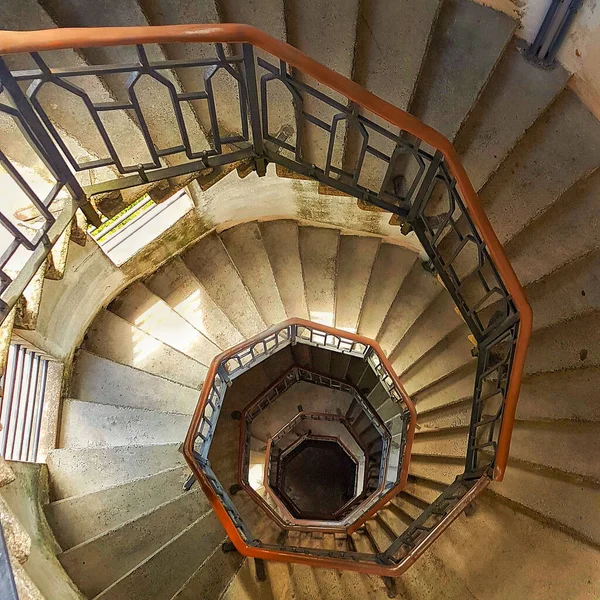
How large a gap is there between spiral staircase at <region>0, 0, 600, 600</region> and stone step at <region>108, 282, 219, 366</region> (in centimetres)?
3

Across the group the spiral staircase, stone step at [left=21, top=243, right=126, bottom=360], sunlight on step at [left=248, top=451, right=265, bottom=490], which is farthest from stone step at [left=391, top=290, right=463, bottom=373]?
sunlight on step at [left=248, top=451, right=265, bottom=490]

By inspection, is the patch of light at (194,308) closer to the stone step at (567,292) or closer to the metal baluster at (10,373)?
the metal baluster at (10,373)

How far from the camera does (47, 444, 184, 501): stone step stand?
5105 mm

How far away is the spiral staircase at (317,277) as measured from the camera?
3.48 metres

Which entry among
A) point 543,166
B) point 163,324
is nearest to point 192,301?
point 163,324

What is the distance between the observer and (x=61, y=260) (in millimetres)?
3713

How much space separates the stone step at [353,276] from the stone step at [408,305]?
425 millimetres

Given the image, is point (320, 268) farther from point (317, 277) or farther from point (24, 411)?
Result: point (24, 411)

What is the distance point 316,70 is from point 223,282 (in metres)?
4.07

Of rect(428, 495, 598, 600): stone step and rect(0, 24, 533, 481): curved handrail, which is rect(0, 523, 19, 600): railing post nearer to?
rect(0, 24, 533, 481): curved handrail

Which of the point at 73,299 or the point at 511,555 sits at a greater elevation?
the point at 73,299

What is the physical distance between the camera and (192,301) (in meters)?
6.46

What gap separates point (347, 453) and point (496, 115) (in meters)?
9.06

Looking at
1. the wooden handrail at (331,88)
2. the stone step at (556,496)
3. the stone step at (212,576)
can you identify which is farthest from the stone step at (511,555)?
the stone step at (212,576)
